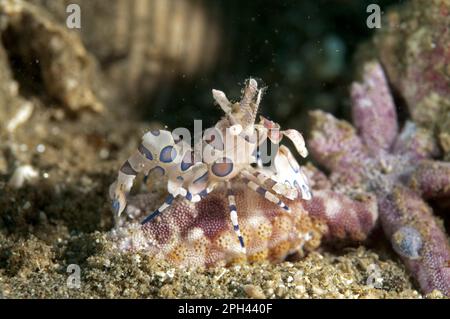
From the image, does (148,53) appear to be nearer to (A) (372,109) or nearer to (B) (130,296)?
(A) (372,109)

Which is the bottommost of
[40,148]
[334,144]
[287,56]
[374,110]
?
[40,148]

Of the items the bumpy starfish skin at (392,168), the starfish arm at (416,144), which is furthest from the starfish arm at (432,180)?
the starfish arm at (416,144)

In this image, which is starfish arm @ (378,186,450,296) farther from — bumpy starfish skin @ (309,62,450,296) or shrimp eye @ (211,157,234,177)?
shrimp eye @ (211,157,234,177)

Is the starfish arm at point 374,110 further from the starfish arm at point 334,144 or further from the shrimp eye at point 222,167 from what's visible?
the shrimp eye at point 222,167

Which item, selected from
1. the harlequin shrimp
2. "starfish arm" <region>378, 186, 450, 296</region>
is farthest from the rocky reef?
the harlequin shrimp

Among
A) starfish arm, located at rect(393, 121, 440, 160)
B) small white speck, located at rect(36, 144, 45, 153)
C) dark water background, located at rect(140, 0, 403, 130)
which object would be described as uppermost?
dark water background, located at rect(140, 0, 403, 130)

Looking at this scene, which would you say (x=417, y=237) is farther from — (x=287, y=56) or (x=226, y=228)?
(x=287, y=56)

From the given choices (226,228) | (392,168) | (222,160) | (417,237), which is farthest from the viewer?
(392,168)

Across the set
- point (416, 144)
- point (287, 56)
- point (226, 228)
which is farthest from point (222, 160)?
point (287, 56)
